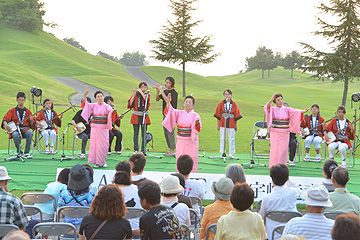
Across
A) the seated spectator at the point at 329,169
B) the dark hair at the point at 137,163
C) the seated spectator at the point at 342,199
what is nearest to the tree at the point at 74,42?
the dark hair at the point at 137,163

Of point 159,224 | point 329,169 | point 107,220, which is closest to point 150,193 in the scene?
point 159,224

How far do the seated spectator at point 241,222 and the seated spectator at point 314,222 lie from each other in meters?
0.31

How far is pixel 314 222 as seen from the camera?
3852 mm

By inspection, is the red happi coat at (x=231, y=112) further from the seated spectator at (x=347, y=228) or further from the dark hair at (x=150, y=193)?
the seated spectator at (x=347, y=228)

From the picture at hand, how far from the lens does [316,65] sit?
2991 cm

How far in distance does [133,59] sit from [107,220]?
103 metres

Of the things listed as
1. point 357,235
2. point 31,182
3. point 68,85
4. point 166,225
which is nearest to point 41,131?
point 31,182

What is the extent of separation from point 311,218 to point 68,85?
146ft

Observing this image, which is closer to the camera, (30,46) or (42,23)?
(30,46)

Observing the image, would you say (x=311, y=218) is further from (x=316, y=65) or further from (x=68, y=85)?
(x=68, y=85)

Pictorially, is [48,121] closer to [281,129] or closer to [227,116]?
[227,116]

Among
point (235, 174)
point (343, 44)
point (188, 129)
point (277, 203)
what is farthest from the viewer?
point (343, 44)

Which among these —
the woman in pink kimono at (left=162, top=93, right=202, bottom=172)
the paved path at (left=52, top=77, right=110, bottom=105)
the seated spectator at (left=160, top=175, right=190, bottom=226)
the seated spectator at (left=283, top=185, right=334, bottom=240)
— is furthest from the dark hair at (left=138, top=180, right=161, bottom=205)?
the paved path at (left=52, top=77, right=110, bottom=105)

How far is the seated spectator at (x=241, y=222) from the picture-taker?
376 centimetres
